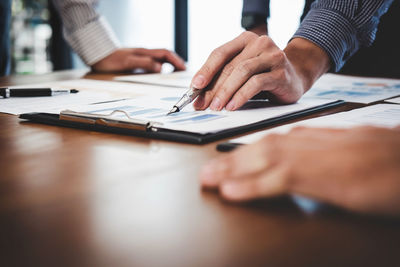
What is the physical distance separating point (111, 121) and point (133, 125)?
0.04 metres

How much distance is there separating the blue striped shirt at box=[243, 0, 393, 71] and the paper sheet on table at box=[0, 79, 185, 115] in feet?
1.15

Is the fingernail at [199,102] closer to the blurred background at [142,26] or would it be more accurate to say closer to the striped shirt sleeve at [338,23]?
the striped shirt sleeve at [338,23]

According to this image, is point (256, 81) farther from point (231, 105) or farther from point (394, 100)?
point (394, 100)

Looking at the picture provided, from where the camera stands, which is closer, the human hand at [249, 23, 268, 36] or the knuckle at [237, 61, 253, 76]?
the knuckle at [237, 61, 253, 76]

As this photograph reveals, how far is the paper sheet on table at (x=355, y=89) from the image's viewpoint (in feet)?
3.17

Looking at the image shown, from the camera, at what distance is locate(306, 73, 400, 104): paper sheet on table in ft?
3.17

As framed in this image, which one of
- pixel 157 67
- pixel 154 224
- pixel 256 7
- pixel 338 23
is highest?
pixel 256 7

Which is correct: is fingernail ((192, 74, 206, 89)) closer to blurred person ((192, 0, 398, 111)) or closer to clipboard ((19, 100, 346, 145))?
blurred person ((192, 0, 398, 111))

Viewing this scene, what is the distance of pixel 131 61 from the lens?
1582mm

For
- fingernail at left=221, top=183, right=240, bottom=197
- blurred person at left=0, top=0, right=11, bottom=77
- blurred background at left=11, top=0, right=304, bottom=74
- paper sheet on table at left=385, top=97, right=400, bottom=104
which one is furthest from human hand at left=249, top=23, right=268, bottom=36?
blurred background at left=11, top=0, right=304, bottom=74

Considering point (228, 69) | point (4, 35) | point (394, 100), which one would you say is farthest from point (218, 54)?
point (4, 35)

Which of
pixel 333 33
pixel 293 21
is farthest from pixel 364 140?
pixel 293 21

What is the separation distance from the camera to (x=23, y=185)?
1.33ft

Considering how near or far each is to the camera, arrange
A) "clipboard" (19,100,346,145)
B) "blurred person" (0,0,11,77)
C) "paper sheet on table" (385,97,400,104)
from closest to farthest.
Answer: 1. "clipboard" (19,100,346,145)
2. "paper sheet on table" (385,97,400,104)
3. "blurred person" (0,0,11,77)
